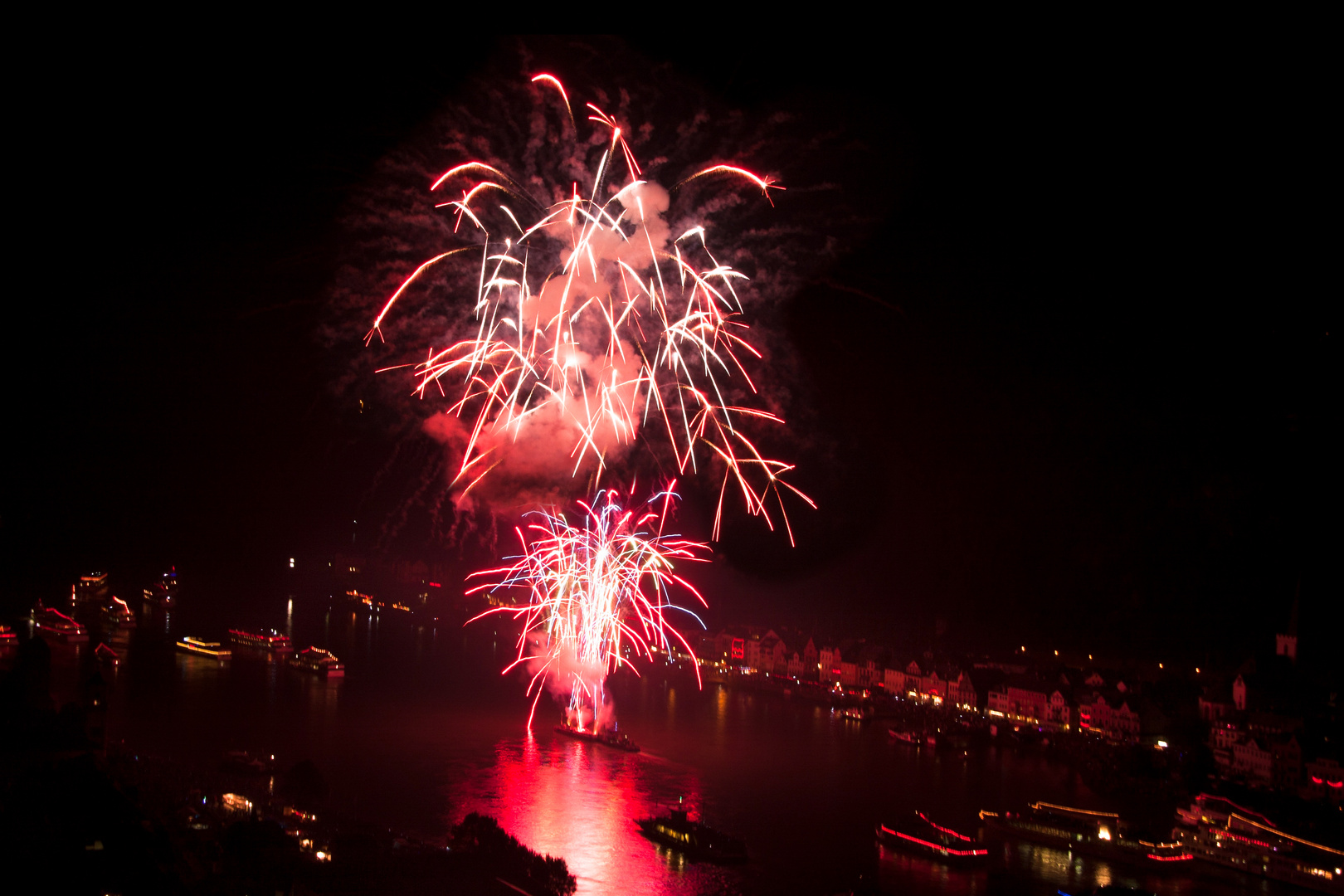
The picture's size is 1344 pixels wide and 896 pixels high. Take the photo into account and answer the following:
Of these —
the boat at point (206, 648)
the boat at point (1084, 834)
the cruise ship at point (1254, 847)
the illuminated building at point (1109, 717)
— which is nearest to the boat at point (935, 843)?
the boat at point (1084, 834)

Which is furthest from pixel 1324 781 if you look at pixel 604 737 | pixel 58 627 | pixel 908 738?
pixel 58 627

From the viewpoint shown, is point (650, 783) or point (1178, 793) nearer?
point (650, 783)

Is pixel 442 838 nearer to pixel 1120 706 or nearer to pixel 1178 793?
pixel 1178 793

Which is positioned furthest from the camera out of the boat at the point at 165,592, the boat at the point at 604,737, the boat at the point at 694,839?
the boat at the point at 165,592

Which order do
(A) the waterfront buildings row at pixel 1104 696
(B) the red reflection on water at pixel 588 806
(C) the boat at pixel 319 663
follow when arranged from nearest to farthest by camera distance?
(B) the red reflection on water at pixel 588 806, (A) the waterfront buildings row at pixel 1104 696, (C) the boat at pixel 319 663

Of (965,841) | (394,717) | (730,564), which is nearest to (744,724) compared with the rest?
(394,717)

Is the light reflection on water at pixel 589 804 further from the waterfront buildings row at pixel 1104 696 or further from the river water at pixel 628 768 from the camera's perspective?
the waterfront buildings row at pixel 1104 696

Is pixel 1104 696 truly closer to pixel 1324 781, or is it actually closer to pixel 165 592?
pixel 1324 781
